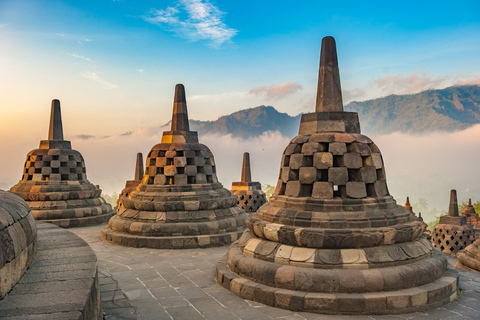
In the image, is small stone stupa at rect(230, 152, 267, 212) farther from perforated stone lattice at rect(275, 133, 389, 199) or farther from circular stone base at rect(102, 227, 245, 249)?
perforated stone lattice at rect(275, 133, 389, 199)

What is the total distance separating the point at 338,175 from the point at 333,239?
3.41 feet

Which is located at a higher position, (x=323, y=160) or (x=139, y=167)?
(x=323, y=160)

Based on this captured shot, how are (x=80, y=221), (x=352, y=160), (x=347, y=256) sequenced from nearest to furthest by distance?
(x=347, y=256) < (x=352, y=160) < (x=80, y=221)

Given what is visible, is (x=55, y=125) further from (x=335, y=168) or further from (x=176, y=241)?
(x=335, y=168)

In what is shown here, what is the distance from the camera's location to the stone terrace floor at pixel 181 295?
5.12 metres

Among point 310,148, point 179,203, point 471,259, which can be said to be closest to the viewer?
point 310,148

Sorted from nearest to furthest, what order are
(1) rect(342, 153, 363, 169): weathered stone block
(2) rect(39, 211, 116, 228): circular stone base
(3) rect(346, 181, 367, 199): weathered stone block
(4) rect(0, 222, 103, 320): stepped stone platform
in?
1. (4) rect(0, 222, 103, 320): stepped stone platform
2. (3) rect(346, 181, 367, 199): weathered stone block
3. (1) rect(342, 153, 363, 169): weathered stone block
4. (2) rect(39, 211, 116, 228): circular stone base

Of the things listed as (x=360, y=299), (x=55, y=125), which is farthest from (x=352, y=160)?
(x=55, y=125)

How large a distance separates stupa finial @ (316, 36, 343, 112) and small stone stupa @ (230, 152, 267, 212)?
11109mm

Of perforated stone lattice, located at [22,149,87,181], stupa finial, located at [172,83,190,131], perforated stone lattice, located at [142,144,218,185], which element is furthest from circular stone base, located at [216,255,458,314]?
perforated stone lattice, located at [22,149,87,181]

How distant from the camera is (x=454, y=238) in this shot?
1672 centimetres

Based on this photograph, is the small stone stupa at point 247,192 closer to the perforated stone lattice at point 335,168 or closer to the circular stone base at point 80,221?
the circular stone base at point 80,221

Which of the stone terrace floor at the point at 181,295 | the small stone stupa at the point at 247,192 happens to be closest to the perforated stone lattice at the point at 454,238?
the small stone stupa at the point at 247,192

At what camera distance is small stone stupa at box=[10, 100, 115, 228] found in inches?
515
